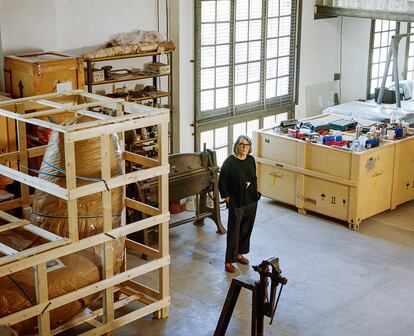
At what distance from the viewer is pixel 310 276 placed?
873cm

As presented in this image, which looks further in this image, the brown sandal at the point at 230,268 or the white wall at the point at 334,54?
the white wall at the point at 334,54

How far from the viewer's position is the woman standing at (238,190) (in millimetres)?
8484

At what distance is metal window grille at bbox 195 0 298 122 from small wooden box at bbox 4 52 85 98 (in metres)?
2.57

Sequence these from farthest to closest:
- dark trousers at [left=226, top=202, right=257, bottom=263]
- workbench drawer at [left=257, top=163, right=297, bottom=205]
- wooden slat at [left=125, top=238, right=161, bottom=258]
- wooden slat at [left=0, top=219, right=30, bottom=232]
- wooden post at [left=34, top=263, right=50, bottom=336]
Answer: workbench drawer at [left=257, top=163, right=297, bottom=205] < dark trousers at [left=226, top=202, right=257, bottom=263] < wooden slat at [left=125, top=238, right=161, bottom=258] < wooden slat at [left=0, top=219, right=30, bottom=232] < wooden post at [left=34, top=263, right=50, bottom=336]

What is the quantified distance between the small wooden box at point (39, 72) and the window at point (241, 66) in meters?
2.58

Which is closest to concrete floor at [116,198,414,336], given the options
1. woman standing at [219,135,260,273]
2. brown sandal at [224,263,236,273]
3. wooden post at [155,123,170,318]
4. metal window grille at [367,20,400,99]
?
brown sandal at [224,263,236,273]

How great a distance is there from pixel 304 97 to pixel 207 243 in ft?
14.4

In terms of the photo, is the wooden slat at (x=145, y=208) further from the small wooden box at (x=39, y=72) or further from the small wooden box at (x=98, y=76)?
the small wooden box at (x=98, y=76)

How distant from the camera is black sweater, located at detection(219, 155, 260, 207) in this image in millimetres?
8477

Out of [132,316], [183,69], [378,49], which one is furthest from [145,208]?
[378,49]

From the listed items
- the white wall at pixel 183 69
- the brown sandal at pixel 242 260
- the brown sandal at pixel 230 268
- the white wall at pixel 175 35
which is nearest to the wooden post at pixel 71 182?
the brown sandal at pixel 230 268

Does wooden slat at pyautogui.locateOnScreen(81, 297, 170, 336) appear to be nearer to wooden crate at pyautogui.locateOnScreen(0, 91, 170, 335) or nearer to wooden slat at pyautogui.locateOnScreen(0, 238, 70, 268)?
wooden crate at pyautogui.locateOnScreen(0, 91, 170, 335)

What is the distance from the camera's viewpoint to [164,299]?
760 centimetres

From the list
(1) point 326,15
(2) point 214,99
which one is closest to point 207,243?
(2) point 214,99
